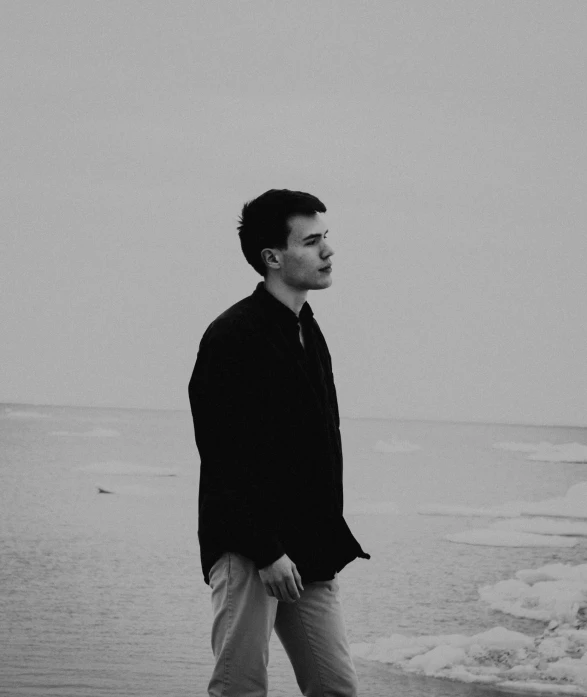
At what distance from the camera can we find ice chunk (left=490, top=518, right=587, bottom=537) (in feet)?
32.0

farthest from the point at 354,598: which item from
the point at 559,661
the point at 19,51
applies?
the point at 19,51

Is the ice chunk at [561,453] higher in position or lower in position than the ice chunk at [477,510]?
lower

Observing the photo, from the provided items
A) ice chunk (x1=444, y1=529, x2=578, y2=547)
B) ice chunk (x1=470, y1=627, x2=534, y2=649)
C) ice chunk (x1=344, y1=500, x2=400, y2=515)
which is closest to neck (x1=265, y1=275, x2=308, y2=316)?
ice chunk (x1=470, y1=627, x2=534, y2=649)

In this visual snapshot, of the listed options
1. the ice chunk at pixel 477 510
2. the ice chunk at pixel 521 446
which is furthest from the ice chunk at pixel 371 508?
the ice chunk at pixel 521 446

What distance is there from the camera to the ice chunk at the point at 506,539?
8.97 meters

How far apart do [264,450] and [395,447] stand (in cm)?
3051

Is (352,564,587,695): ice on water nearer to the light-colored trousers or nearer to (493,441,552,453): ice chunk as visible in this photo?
the light-colored trousers

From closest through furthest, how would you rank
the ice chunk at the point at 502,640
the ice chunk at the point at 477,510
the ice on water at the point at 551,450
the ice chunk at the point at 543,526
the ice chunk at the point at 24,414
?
the ice chunk at the point at 502,640 < the ice chunk at the point at 543,526 < the ice chunk at the point at 477,510 < the ice on water at the point at 551,450 < the ice chunk at the point at 24,414

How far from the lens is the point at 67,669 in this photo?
343 cm

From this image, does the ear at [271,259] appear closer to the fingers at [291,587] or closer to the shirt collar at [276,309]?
the shirt collar at [276,309]

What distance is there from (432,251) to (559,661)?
1265cm

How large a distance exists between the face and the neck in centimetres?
1

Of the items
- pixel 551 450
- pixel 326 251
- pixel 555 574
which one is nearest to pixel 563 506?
Result: pixel 555 574

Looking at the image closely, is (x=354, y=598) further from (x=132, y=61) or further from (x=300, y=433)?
(x=132, y=61)
